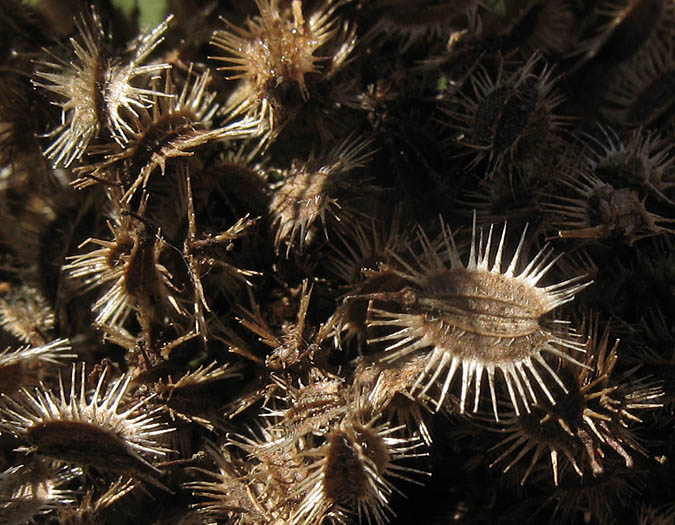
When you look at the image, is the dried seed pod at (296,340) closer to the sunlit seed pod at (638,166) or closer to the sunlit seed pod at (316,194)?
the sunlit seed pod at (316,194)

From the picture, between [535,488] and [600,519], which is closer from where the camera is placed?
[600,519]

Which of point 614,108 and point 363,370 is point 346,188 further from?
point 614,108

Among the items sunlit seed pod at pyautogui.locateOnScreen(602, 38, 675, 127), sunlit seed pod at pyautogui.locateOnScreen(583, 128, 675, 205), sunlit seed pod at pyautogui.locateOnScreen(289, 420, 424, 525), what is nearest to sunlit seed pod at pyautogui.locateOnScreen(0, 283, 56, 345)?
sunlit seed pod at pyautogui.locateOnScreen(289, 420, 424, 525)

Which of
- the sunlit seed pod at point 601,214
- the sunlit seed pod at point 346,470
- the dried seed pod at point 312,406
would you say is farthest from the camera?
the sunlit seed pod at point 601,214

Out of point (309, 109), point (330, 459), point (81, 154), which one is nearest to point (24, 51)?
point (81, 154)

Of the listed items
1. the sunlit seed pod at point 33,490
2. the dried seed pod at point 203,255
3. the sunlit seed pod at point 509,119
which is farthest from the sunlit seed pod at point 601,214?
the sunlit seed pod at point 33,490

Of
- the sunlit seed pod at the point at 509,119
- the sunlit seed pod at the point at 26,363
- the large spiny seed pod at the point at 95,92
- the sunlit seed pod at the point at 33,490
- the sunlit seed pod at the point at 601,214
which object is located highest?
the large spiny seed pod at the point at 95,92
